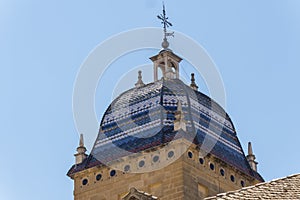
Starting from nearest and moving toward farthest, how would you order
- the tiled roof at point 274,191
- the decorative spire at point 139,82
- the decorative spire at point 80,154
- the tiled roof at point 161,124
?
the tiled roof at point 274,191 < the tiled roof at point 161,124 < the decorative spire at point 80,154 < the decorative spire at point 139,82

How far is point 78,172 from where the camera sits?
44062 millimetres

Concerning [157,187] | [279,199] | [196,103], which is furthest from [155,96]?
[279,199]

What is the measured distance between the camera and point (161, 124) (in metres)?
42.8

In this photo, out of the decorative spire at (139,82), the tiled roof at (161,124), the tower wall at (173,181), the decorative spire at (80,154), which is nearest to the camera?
the tower wall at (173,181)

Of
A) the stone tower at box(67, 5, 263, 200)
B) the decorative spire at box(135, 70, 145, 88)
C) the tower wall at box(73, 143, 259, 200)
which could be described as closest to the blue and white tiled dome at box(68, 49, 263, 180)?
the stone tower at box(67, 5, 263, 200)

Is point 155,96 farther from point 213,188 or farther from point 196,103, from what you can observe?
point 213,188

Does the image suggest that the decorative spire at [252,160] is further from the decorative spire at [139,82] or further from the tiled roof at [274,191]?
the tiled roof at [274,191]

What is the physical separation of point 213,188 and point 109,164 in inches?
174

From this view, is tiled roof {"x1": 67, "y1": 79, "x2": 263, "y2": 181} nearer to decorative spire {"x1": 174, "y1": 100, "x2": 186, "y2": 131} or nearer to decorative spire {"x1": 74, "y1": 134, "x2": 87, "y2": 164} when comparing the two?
decorative spire {"x1": 174, "y1": 100, "x2": 186, "y2": 131}

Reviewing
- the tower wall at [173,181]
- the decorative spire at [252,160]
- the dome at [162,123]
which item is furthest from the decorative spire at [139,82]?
the decorative spire at [252,160]

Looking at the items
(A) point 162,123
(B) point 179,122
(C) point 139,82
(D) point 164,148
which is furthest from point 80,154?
(B) point 179,122

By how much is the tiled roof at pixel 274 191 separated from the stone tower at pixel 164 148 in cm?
1465

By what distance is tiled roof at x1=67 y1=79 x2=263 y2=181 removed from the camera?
4257 cm

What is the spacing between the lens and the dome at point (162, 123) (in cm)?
4247
